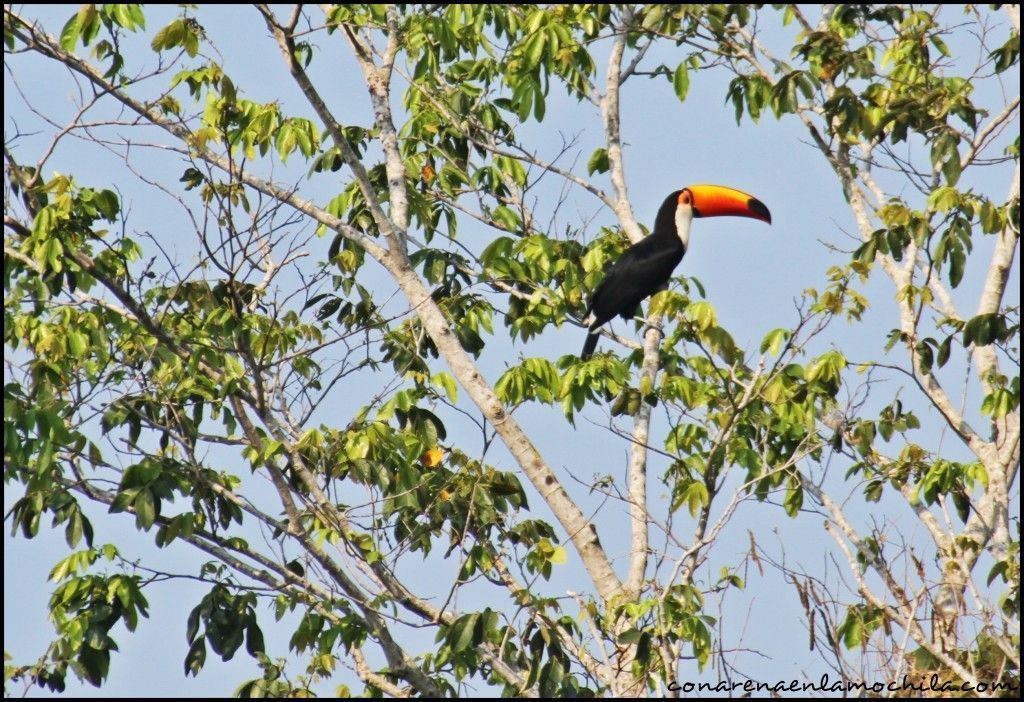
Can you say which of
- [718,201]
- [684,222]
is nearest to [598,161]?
[684,222]

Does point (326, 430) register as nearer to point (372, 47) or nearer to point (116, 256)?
point (116, 256)

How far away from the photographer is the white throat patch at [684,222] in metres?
9.43

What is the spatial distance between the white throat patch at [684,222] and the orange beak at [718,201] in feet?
0.81

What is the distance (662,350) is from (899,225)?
4.97ft

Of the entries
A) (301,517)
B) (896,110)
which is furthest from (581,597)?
(896,110)

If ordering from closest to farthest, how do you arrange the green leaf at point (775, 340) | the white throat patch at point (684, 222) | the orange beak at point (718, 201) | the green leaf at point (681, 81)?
the green leaf at point (775, 340) → the green leaf at point (681, 81) → the white throat patch at point (684, 222) → the orange beak at point (718, 201)

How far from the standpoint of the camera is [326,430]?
20.8ft

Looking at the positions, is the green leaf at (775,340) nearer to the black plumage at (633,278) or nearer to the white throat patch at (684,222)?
the black plumage at (633,278)

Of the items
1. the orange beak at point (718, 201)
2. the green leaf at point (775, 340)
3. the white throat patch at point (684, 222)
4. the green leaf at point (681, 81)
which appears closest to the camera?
the green leaf at point (775, 340)

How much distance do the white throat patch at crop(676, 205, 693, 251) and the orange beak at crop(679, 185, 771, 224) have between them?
246 millimetres

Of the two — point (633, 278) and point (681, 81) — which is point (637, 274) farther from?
point (681, 81)

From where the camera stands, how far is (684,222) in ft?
32.1

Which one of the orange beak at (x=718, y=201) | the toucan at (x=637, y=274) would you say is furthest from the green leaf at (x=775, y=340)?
the orange beak at (x=718, y=201)

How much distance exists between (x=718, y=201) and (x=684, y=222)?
1003mm
